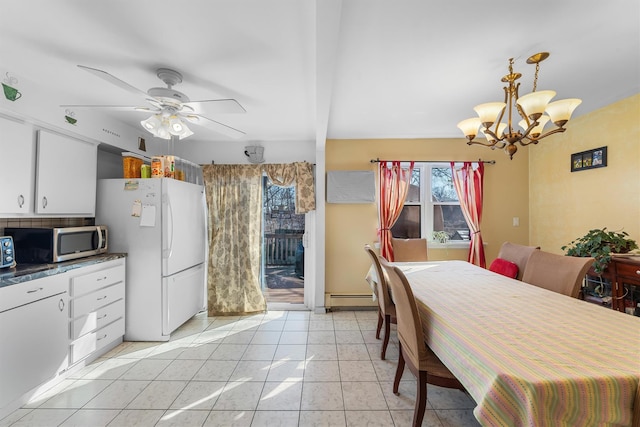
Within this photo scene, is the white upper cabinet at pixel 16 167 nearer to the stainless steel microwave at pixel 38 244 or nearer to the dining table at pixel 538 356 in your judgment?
the stainless steel microwave at pixel 38 244

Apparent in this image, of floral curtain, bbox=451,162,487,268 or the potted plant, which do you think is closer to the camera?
the potted plant

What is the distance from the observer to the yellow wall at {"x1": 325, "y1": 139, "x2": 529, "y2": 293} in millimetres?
3812

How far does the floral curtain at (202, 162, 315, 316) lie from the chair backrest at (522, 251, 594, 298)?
7.92 feet

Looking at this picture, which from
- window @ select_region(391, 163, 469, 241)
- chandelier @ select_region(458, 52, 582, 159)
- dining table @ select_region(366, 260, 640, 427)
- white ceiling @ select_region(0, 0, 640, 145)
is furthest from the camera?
window @ select_region(391, 163, 469, 241)

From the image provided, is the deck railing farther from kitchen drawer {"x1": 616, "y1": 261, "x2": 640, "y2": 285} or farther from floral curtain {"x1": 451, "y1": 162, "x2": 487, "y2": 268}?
kitchen drawer {"x1": 616, "y1": 261, "x2": 640, "y2": 285}

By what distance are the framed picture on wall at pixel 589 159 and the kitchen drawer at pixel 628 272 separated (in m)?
1.09

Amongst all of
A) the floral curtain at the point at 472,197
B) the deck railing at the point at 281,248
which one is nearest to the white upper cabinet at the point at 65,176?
the deck railing at the point at 281,248

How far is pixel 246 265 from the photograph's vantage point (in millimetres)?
3748

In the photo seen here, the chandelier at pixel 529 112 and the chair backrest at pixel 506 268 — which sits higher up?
the chandelier at pixel 529 112

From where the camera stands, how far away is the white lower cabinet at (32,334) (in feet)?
5.85

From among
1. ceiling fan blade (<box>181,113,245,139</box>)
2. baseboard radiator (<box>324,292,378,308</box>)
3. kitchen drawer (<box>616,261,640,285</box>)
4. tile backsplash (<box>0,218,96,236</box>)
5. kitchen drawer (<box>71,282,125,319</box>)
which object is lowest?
baseboard radiator (<box>324,292,378,308</box>)

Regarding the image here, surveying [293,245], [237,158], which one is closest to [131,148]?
[237,158]

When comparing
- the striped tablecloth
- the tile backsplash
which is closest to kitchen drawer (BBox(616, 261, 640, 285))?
the striped tablecloth

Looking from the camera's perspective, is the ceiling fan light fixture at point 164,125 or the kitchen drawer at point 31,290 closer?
the kitchen drawer at point 31,290
